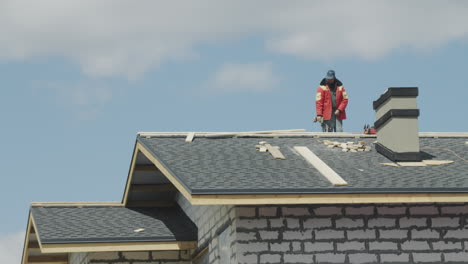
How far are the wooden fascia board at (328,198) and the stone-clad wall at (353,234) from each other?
0.69 m

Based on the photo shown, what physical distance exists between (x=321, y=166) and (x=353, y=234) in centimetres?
155

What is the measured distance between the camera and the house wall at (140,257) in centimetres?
2027

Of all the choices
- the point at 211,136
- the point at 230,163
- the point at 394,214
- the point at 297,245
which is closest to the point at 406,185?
the point at 394,214

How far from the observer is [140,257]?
20359 mm

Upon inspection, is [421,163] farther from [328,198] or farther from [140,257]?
[140,257]

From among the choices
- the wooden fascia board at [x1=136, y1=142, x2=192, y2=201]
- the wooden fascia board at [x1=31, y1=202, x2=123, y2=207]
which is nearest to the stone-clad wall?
the wooden fascia board at [x1=136, y1=142, x2=192, y2=201]

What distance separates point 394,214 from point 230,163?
3009 mm

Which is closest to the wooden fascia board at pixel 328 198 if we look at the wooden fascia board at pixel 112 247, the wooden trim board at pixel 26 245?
the wooden fascia board at pixel 112 247

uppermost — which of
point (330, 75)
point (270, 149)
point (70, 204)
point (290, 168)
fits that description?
point (330, 75)

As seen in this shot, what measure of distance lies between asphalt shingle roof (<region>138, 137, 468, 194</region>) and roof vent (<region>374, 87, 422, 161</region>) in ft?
0.96

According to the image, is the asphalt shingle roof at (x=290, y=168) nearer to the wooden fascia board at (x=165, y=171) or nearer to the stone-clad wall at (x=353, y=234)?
the wooden fascia board at (x=165, y=171)

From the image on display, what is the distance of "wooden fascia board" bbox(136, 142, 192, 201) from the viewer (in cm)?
1585

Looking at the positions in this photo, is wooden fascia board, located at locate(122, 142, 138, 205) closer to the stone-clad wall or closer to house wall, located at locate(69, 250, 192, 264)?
house wall, located at locate(69, 250, 192, 264)

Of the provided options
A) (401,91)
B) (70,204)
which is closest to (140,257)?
(70,204)
